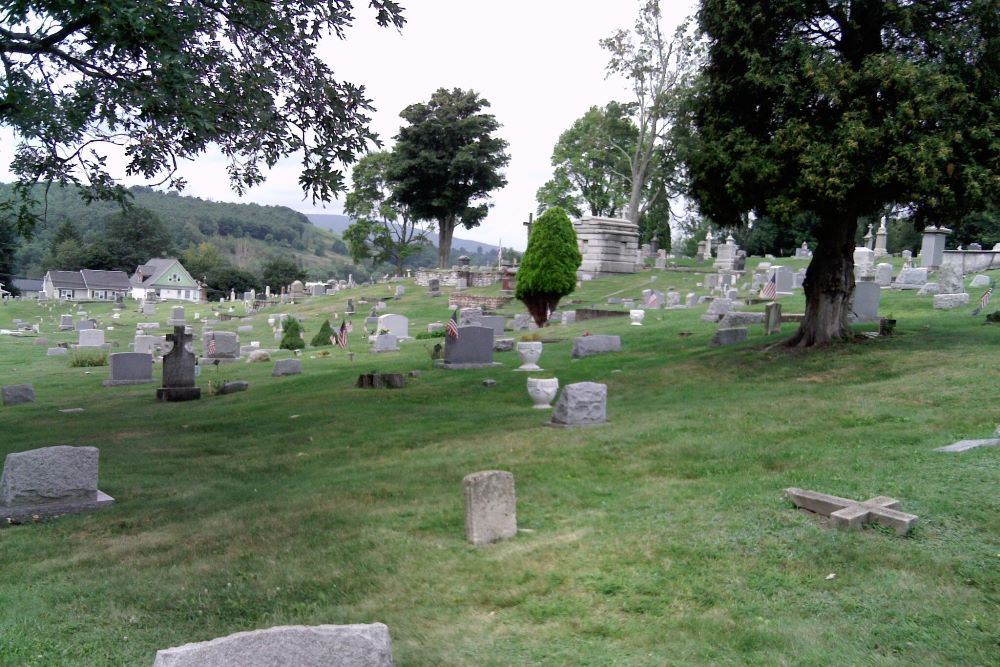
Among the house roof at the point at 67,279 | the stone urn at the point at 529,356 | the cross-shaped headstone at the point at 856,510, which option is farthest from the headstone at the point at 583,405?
the house roof at the point at 67,279

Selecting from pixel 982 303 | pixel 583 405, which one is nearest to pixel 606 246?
pixel 982 303

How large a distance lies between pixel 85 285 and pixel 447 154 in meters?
43.2

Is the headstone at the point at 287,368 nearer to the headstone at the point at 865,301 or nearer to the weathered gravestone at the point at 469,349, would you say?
the weathered gravestone at the point at 469,349

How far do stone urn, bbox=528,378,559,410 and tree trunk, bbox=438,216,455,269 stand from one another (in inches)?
1914

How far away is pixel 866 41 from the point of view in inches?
574

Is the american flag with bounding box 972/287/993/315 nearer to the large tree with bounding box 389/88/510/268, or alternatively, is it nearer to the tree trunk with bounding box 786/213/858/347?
the tree trunk with bounding box 786/213/858/347

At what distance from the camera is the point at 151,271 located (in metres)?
87.2

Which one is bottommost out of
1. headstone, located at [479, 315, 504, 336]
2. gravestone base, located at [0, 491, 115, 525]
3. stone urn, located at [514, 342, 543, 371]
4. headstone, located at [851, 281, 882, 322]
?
gravestone base, located at [0, 491, 115, 525]

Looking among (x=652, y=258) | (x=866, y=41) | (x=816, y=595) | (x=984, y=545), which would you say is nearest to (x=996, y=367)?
(x=866, y=41)

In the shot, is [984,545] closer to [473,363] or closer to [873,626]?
[873,626]

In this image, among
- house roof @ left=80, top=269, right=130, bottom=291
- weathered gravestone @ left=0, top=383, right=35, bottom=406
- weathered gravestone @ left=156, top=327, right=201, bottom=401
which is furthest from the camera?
house roof @ left=80, top=269, right=130, bottom=291

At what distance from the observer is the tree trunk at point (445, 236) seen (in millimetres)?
61250

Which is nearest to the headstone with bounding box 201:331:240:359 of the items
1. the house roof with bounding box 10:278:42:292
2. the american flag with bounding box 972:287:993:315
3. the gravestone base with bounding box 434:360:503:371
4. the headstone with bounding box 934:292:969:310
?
the gravestone base with bounding box 434:360:503:371

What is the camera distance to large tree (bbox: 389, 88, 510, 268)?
189 ft
